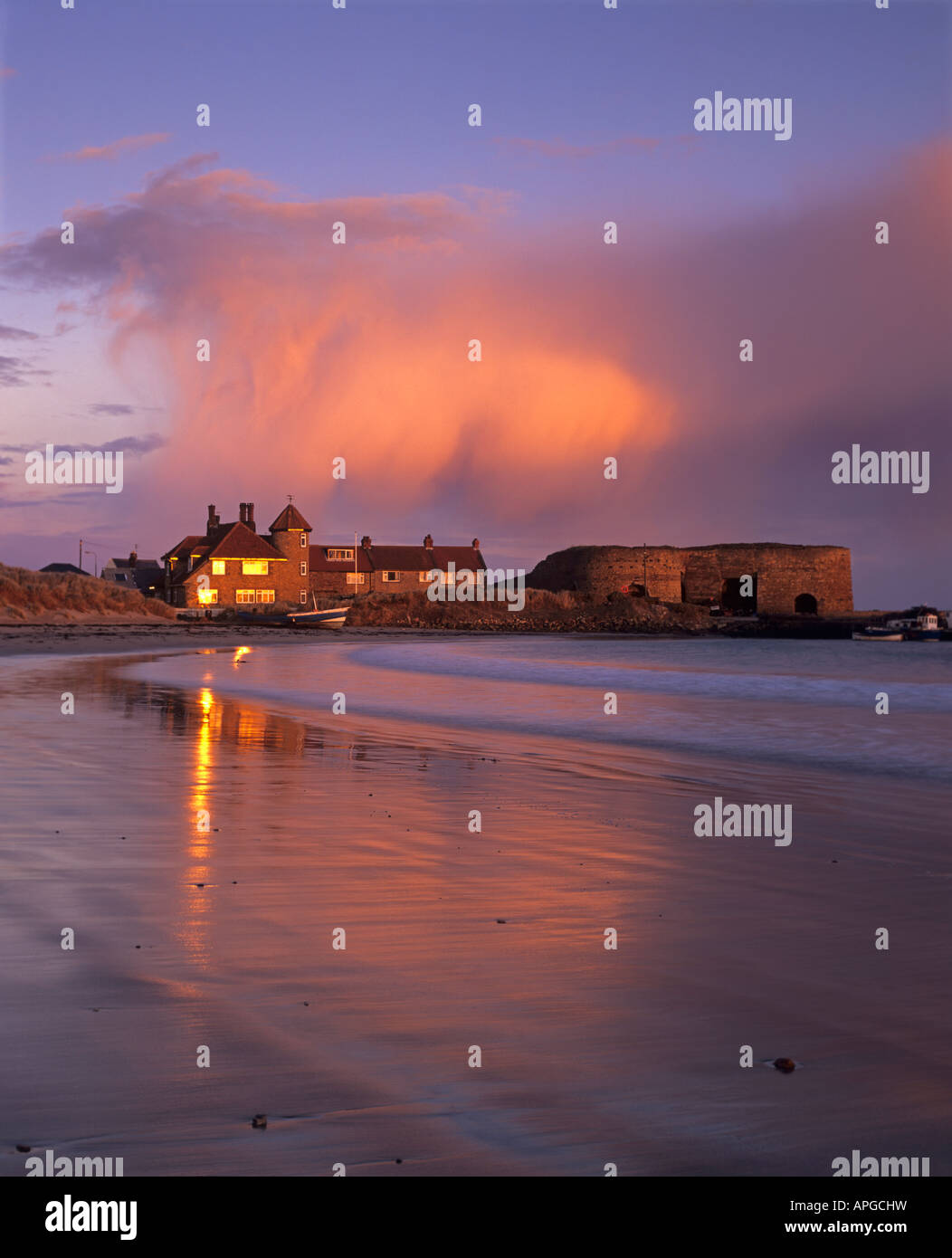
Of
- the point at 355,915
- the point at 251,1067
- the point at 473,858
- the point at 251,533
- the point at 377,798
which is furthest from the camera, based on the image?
the point at 251,533

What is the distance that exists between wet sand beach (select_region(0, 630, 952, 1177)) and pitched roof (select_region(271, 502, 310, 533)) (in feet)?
317

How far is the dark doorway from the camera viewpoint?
129 m

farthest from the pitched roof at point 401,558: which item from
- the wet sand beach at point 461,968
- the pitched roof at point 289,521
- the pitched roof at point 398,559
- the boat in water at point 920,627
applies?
the wet sand beach at point 461,968

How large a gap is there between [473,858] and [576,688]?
23704 millimetres

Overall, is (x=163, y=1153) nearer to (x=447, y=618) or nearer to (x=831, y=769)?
(x=831, y=769)

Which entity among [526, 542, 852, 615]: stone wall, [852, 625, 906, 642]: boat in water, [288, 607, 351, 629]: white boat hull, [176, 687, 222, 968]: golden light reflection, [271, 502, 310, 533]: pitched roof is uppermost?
[271, 502, 310, 533]: pitched roof

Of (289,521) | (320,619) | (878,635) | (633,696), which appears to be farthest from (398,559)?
(633,696)

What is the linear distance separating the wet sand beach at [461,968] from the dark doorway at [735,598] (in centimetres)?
11736

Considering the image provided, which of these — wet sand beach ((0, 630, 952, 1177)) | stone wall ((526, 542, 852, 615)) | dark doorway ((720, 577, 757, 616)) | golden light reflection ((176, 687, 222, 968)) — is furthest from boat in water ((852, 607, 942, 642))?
golden light reflection ((176, 687, 222, 968))

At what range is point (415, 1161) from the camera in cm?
368

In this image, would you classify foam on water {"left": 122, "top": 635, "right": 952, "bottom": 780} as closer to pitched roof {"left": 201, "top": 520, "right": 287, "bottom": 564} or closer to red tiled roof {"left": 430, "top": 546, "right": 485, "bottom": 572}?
pitched roof {"left": 201, "top": 520, "right": 287, "bottom": 564}

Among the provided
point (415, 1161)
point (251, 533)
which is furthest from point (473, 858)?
point (251, 533)

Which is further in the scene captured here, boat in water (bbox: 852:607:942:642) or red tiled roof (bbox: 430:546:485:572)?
red tiled roof (bbox: 430:546:485:572)

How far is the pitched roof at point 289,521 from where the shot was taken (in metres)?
110
